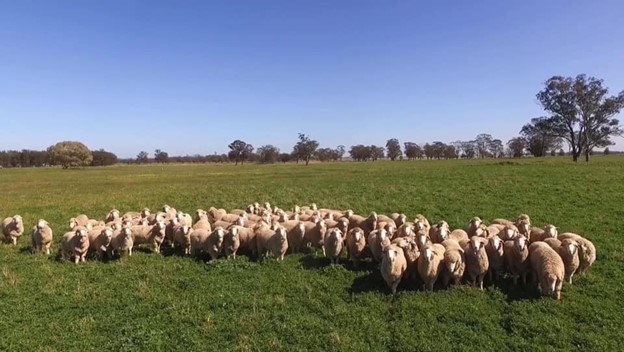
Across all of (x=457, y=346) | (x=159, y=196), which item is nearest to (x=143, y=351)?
(x=457, y=346)

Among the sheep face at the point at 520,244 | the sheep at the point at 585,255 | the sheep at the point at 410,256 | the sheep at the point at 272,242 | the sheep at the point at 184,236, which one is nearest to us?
the sheep face at the point at 520,244

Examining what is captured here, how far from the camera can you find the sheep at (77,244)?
46.3 ft

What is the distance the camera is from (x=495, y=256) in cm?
1128

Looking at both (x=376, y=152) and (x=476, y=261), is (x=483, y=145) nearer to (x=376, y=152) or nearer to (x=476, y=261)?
(x=376, y=152)

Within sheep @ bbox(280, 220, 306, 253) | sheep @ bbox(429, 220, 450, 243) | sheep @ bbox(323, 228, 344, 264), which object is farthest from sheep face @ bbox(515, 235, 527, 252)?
sheep @ bbox(280, 220, 306, 253)

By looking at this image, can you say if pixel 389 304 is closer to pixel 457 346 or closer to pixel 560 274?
pixel 457 346

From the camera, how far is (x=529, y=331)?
29.5 ft

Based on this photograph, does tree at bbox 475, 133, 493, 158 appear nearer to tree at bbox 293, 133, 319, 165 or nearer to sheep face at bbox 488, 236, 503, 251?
tree at bbox 293, 133, 319, 165

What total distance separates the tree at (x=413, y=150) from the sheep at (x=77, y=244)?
18051 centimetres

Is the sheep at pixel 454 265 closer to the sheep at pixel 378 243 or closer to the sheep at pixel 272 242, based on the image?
the sheep at pixel 378 243

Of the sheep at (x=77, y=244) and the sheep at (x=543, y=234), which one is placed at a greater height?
the sheep at (x=543, y=234)

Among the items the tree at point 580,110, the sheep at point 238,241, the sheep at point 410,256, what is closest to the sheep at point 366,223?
the sheep at point 410,256

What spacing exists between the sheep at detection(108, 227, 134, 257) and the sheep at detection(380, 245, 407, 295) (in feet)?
28.3

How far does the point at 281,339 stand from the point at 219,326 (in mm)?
1500
